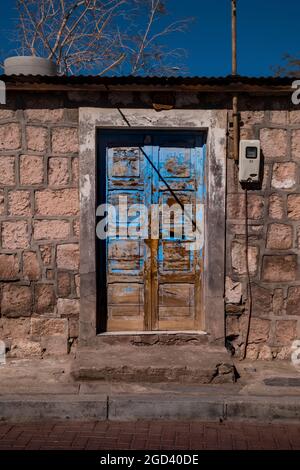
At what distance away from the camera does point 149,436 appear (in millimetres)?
4004

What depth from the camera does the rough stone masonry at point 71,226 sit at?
17.8 feet

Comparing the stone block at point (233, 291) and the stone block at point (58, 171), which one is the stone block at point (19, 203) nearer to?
the stone block at point (58, 171)

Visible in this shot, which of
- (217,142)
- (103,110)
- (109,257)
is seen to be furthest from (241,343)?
(103,110)

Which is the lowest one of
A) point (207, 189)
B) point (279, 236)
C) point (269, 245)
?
point (269, 245)

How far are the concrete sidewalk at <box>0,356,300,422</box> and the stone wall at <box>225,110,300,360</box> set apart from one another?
0.86 m

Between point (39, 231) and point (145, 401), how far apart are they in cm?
220

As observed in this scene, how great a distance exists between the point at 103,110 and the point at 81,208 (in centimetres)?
109

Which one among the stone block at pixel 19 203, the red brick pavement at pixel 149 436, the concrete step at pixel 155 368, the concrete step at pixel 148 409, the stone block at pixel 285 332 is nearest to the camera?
the red brick pavement at pixel 149 436

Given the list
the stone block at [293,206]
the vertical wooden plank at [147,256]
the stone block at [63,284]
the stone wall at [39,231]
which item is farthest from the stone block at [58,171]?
the stone block at [293,206]

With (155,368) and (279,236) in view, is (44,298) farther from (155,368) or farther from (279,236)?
(279,236)

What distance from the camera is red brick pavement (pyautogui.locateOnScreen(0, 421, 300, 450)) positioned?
12.6 feet

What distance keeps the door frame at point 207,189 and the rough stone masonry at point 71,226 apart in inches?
3.7

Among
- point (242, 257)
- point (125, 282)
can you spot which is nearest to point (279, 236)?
point (242, 257)
